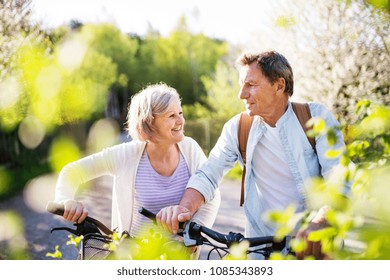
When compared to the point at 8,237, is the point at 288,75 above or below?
above

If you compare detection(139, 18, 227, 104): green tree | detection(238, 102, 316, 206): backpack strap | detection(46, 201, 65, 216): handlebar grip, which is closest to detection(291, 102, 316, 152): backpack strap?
detection(238, 102, 316, 206): backpack strap

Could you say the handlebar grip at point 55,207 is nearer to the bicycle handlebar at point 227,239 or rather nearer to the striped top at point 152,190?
the striped top at point 152,190

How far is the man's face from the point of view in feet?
6.03

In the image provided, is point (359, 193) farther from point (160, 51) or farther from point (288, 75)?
point (160, 51)

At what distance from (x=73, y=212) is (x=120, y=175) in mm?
328

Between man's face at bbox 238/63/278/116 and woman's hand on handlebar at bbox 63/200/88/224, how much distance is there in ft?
2.29

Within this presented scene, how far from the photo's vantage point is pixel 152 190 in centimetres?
206

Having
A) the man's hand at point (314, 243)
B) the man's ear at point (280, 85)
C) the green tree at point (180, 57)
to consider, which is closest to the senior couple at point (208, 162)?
the man's ear at point (280, 85)

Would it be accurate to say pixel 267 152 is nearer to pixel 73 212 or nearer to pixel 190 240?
pixel 190 240

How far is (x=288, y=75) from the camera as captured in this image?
189 centimetres

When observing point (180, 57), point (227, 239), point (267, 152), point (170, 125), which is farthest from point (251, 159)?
point (180, 57)

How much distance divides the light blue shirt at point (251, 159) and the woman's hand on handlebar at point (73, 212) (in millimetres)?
401

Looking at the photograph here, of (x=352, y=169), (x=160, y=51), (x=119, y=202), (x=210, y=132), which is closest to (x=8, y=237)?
(x=119, y=202)
